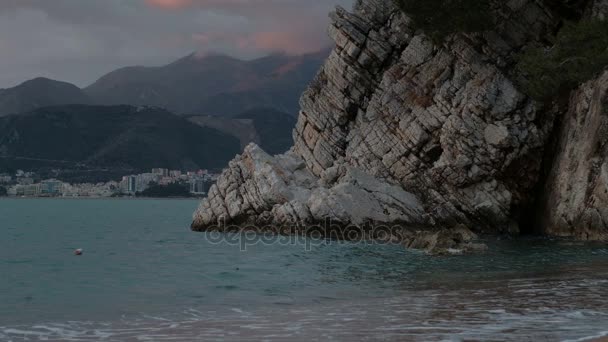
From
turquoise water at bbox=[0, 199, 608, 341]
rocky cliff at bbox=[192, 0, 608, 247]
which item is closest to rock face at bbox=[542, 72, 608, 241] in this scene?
rocky cliff at bbox=[192, 0, 608, 247]

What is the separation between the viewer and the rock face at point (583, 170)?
3603 centimetres

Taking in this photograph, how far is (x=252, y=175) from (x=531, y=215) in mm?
18741

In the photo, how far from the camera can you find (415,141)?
1754 inches

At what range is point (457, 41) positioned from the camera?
149ft

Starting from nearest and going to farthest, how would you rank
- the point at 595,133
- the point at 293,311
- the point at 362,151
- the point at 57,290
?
the point at 293,311
the point at 57,290
the point at 595,133
the point at 362,151

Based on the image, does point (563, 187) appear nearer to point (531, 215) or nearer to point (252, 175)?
point (531, 215)

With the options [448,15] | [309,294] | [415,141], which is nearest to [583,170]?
[415,141]

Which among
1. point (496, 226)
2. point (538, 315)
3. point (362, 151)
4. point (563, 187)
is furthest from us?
point (362, 151)

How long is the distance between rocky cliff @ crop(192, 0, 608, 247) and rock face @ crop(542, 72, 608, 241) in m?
0.20

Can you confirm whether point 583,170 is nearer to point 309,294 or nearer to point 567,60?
point 567,60

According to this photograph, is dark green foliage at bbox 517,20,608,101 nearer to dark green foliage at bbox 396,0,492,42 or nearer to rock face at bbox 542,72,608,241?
rock face at bbox 542,72,608,241

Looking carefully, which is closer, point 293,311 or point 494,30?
point 293,311

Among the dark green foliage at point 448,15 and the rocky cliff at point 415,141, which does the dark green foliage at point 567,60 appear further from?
the dark green foliage at point 448,15

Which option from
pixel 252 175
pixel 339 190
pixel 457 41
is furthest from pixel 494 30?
pixel 252 175
